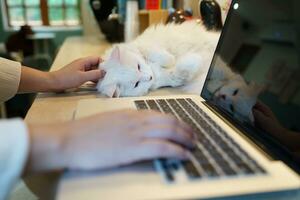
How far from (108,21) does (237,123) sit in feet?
4.21

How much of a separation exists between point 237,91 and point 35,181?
356 millimetres

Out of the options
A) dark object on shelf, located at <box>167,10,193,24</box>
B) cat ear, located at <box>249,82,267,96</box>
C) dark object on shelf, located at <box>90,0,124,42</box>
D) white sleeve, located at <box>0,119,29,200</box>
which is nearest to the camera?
white sleeve, located at <box>0,119,29,200</box>

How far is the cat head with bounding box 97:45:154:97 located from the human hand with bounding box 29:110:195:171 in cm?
34

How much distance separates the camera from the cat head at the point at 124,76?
0.72m

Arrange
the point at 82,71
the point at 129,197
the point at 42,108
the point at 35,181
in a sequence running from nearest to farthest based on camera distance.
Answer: the point at 129,197, the point at 35,181, the point at 42,108, the point at 82,71

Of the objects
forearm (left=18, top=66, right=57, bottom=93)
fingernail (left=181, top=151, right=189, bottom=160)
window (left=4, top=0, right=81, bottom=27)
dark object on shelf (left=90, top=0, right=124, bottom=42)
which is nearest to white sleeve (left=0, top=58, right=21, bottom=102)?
forearm (left=18, top=66, right=57, bottom=93)

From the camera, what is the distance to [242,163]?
35 cm

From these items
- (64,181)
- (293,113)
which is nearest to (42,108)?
(64,181)

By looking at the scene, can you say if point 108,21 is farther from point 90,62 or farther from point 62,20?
Result: point 62,20

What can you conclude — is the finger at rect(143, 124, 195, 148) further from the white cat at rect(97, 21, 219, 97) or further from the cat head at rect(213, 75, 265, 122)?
the white cat at rect(97, 21, 219, 97)

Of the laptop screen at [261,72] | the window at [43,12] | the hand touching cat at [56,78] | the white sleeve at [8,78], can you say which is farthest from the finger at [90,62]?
the window at [43,12]

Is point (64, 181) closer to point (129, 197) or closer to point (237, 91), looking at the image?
point (129, 197)

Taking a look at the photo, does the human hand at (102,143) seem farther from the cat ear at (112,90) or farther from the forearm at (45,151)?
the cat ear at (112,90)

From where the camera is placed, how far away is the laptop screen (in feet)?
1.36
